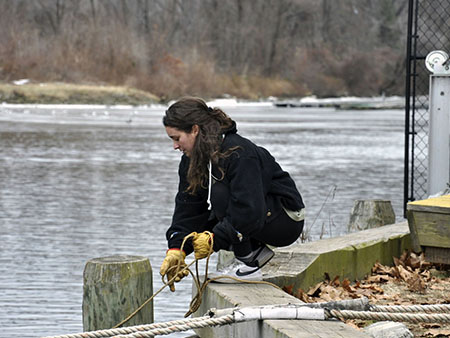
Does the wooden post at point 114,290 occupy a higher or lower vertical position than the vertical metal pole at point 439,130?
lower

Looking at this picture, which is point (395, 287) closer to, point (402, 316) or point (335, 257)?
point (335, 257)

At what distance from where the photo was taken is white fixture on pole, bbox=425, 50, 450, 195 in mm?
8516

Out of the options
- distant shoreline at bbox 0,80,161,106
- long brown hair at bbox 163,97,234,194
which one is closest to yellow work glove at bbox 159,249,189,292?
→ long brown hair at bbox 163,97,234,194

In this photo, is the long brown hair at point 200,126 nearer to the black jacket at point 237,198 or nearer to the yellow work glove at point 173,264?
the black jacket at point 237,198

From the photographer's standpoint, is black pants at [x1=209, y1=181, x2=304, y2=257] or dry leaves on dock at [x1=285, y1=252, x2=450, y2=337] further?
dry leaves on dock at [x1=285, y1=252, x2=450, y2=337]

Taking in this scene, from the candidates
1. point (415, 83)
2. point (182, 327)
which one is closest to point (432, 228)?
point (182, 327)

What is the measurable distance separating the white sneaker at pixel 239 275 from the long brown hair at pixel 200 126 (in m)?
0.59

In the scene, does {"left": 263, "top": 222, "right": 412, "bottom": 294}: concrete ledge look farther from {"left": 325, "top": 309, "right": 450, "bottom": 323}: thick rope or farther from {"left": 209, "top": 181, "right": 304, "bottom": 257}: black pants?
{"left": 325, "top": 309, "right": 450, "bottom": 323}: thick rope

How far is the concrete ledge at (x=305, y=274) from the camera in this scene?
434 centimetres

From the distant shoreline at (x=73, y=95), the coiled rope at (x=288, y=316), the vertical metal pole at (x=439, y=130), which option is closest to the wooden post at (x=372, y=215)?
the vertical metal pole at (x=439, y=130)

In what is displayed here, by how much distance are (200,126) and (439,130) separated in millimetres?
4189

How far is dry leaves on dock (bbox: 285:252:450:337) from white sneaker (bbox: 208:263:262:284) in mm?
427

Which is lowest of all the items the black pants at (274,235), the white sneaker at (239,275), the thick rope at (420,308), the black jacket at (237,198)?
the white sneaker at (239,275)

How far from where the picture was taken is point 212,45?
3174 inches
